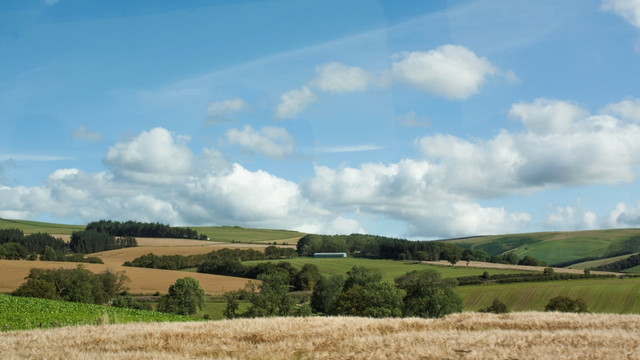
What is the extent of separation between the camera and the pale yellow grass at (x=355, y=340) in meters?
10.0

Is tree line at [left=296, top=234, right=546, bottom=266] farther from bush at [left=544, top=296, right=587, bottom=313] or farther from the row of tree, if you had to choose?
bush at [left=544, top=296, right=587, bottom=313]

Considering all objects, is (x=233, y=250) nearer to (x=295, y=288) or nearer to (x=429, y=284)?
(x=295, y=288)

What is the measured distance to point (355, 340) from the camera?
457 inches

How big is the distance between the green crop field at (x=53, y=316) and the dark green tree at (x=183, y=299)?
47028mm

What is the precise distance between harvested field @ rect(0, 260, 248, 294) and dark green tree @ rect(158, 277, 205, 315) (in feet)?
51.4

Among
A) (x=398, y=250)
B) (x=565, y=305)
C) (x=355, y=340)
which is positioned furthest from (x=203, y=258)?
(x=355, y=340)

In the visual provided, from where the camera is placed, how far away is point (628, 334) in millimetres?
11555

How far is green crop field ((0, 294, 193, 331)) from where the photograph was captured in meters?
21.0

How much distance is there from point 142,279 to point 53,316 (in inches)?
3365

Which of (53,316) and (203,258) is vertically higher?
(53,316)

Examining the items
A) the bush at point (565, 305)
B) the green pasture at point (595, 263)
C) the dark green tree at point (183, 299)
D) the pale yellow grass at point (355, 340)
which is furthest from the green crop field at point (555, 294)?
the green pasture at point (595, 263)

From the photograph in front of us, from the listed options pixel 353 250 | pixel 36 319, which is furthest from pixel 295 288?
pixel 36 319

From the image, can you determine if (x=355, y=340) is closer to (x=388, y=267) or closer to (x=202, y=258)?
(x=388, y=267)

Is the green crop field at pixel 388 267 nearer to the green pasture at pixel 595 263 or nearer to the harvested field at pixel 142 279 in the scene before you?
the harvested field at pixel 142 279
